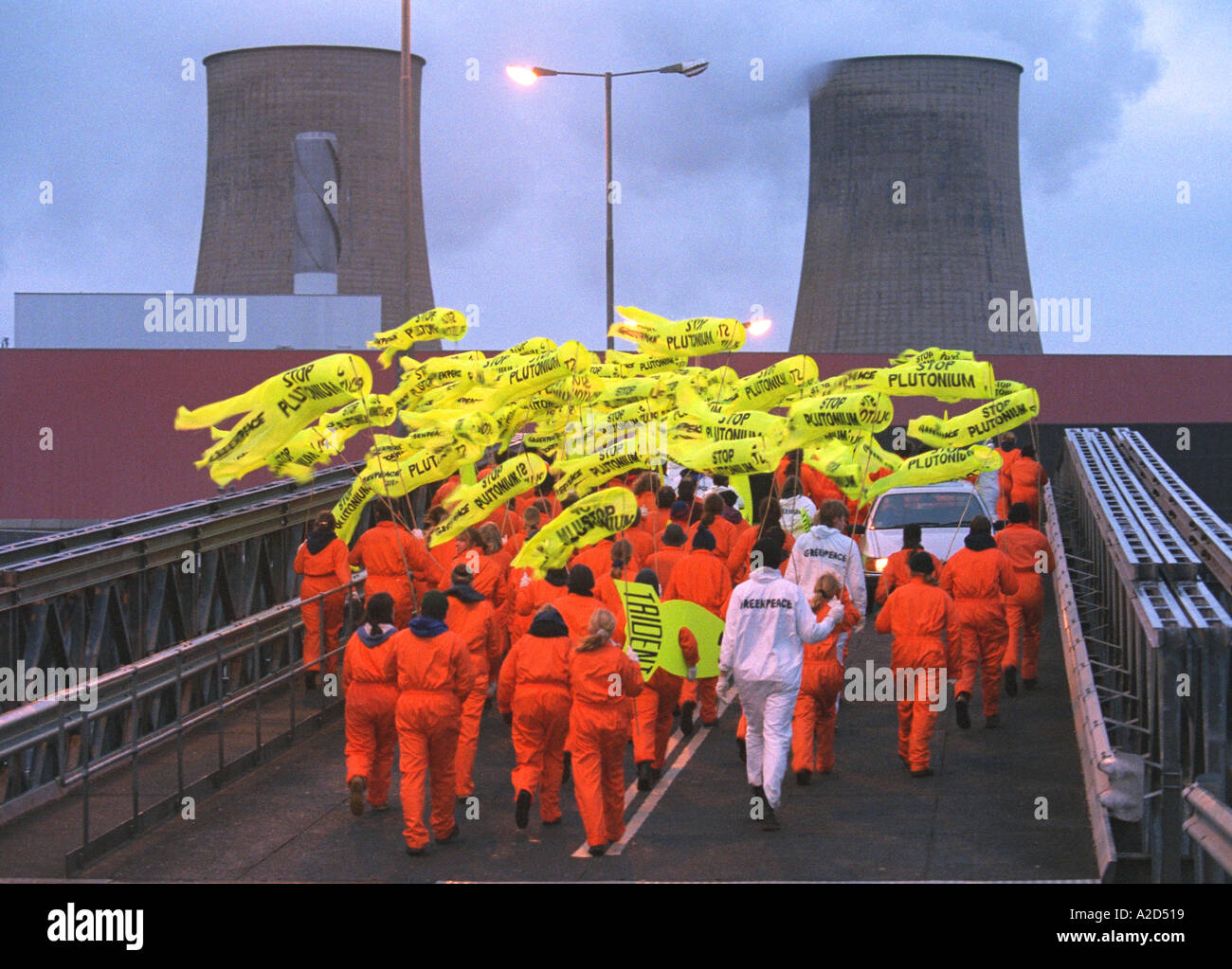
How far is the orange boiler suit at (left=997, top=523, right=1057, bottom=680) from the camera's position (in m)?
11.1

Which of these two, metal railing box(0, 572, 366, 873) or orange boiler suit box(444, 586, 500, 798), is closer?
metal railing box(0, 572, 366, 873)

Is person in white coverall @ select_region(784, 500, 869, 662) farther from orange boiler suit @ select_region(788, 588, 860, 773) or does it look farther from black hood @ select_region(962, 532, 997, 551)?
black hood @ select_region(962, 532, 997, 551)

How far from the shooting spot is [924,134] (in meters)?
29.0

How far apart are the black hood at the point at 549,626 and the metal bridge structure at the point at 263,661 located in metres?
2.22

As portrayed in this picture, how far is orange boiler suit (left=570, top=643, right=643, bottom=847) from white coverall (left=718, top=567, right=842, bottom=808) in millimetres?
713

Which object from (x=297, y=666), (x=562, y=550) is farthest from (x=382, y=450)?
(x=562, y=550)

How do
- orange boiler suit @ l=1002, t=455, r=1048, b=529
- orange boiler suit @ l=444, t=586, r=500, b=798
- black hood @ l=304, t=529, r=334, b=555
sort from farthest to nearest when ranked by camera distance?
orange boiler suit @ l=1002, t=455, r=1048, b=529 → black hood @ l=304, t=529, r=334, b=555 → orange boiler suit @ l=444, t=586, r=500, b=798

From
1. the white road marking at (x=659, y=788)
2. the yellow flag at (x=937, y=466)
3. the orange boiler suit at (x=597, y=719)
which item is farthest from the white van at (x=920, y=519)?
the orange boiler suit at (x=597, y=719)

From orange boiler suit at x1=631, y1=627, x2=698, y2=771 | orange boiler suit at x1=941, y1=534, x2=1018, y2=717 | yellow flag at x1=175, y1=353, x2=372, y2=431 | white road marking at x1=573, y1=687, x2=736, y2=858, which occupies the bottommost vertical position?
white road marking at x1=573, y1=687, x2=736, y2=858

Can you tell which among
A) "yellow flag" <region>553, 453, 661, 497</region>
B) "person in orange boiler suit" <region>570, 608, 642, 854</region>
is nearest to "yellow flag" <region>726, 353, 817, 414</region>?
"yellow flag" <region>553, 453, 661, 497</region>

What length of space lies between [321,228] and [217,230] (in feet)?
7.64

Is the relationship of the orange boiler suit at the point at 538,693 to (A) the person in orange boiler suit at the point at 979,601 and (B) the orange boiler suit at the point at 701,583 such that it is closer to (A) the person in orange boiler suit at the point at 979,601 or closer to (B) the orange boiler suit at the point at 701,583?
(B) the orange boiler suit at the point at 701,583

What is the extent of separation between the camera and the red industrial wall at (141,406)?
82.0 feet
